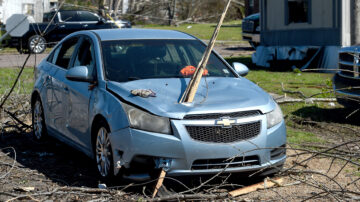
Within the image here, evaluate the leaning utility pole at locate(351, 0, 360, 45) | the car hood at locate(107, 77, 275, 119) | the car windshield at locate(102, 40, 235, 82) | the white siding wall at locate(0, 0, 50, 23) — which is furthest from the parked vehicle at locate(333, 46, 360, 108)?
the leaning utility pole at locate(351, 0, 360, 45)

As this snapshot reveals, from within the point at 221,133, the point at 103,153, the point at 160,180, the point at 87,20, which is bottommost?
the point at 160,180

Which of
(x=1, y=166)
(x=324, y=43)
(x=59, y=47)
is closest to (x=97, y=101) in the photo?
(x=1, y=166)

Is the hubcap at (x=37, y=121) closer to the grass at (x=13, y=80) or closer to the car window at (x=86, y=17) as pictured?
the grass at (x=13, y=80)

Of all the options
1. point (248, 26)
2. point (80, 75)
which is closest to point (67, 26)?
point (248, 26)

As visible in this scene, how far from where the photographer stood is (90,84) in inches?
266

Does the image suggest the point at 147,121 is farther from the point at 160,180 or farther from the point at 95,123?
the point at 95,123

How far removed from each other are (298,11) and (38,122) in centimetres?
1140

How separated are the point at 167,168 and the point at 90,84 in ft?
5.21

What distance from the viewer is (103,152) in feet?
20.5

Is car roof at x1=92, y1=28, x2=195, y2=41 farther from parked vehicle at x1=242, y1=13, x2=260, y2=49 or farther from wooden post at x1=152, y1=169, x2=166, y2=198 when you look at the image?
parked vehicle at x1=242, y1=13, x2=260, y2=49

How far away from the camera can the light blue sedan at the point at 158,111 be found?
5672mm

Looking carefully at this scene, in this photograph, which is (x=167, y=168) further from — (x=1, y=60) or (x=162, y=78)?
(x=1, y=60)

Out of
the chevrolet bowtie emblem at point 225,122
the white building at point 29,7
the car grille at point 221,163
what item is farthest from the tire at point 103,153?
the white building at point 29,7

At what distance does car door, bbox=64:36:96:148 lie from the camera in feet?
22.1
